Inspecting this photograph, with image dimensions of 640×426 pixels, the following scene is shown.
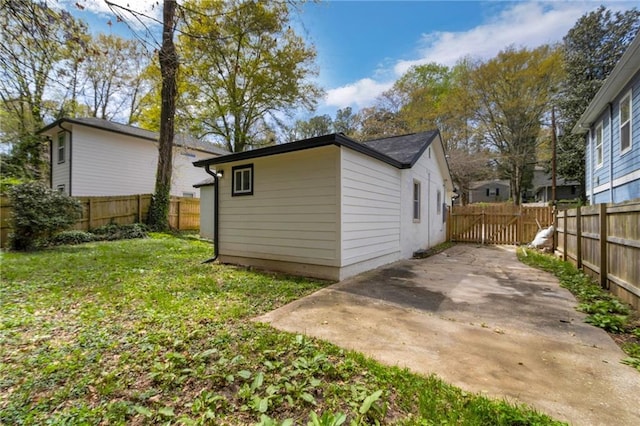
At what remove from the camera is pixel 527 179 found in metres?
31.3

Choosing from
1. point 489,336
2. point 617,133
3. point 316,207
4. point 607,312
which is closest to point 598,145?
point 617,133

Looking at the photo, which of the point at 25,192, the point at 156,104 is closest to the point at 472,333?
the point at 25,192

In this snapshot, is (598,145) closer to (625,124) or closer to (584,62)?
(625,124)

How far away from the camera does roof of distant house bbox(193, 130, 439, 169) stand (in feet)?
17.1

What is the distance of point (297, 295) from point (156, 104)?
18659 mm

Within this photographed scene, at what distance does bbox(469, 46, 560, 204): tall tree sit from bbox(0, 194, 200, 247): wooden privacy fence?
22.8 metres

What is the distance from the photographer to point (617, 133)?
8203 millimetres

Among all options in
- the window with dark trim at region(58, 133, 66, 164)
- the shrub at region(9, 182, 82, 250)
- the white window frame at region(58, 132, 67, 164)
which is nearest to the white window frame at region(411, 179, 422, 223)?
the shrub at region(9, 182, 82, 250)

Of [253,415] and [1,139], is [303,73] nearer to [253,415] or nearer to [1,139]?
[1,139]

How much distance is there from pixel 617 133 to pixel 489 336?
9176mm

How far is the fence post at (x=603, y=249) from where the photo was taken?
4.55 metres

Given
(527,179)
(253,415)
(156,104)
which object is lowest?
(253,415)

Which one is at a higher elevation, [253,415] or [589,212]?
[589,212]

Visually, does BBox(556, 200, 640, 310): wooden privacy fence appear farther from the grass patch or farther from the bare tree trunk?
the bare tree trunk
